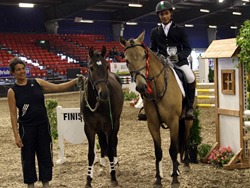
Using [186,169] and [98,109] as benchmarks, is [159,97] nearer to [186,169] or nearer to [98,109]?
[98,109]

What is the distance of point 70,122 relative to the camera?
5.83 meters

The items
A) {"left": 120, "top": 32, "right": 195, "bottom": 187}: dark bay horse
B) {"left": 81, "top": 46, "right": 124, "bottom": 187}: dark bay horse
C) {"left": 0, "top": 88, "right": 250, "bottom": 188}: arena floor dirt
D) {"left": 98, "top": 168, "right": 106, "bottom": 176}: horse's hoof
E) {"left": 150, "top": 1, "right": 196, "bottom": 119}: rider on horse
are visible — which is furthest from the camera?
{"left": 98, "top": 168, "right": 106, "bottom": 176}: horse's hoof

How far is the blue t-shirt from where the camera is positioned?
152 inches

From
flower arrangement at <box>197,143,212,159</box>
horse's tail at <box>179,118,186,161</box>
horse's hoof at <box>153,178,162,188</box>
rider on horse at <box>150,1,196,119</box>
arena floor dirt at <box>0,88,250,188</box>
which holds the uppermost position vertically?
rider on horse at <box>150,1,196,119</box>

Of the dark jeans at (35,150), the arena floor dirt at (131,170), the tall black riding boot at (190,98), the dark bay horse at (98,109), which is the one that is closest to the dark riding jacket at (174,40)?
the tall black riding boot at (190,98)

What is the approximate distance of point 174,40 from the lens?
480 centimetres

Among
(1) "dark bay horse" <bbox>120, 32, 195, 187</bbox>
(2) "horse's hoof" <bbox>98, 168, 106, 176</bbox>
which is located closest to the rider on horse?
(1) "dark bay horse" <bbox>120, 32, 195, 187</bbox>

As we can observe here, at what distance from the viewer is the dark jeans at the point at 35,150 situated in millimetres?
3889

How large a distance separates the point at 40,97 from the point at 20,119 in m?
0.33

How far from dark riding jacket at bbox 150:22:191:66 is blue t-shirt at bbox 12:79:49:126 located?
1.87 meters

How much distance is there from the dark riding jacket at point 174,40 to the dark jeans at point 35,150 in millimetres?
1962

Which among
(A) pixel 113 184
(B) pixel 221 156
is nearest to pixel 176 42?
(B) pixel 221 156

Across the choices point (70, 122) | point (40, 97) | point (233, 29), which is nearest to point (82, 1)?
point (70, 122)

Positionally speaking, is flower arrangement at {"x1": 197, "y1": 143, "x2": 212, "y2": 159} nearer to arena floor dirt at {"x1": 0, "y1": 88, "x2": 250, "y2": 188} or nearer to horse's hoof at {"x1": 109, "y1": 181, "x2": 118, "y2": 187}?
arena floor dirt at {"x1": 0, "y1": 88, "x2": 250, "y2": 188}
